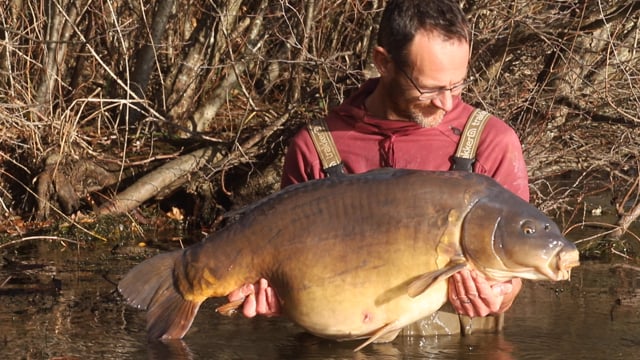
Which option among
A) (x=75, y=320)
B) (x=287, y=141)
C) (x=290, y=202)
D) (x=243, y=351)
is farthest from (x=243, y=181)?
(x=290, y=202)

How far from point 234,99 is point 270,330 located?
3983mm

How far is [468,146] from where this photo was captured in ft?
14.7

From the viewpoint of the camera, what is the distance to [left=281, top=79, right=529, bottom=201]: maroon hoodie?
14.7 feet

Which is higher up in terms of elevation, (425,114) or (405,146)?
(425,114)

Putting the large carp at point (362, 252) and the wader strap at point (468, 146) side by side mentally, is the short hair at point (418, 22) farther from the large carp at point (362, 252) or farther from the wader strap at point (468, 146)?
the large carp at point (362, 252)

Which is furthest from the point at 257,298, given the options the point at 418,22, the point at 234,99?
the point at 234,99

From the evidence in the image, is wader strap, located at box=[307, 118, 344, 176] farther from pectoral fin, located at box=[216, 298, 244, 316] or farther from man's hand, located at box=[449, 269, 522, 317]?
man's hand, located at box=[449, 269, 522, 317]

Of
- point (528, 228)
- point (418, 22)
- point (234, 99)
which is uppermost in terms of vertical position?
point (234, 99)

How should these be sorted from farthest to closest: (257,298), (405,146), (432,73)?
(405,146) → (432,73) → (257,298)

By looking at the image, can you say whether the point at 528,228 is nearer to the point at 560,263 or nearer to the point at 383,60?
the point at 560,263

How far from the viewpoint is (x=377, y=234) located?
4008mm

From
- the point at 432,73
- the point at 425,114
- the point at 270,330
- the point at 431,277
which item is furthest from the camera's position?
the point at 270,330

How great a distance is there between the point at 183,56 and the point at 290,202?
5.25 meters

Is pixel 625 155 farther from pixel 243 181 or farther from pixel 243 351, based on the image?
pixel 243 351
